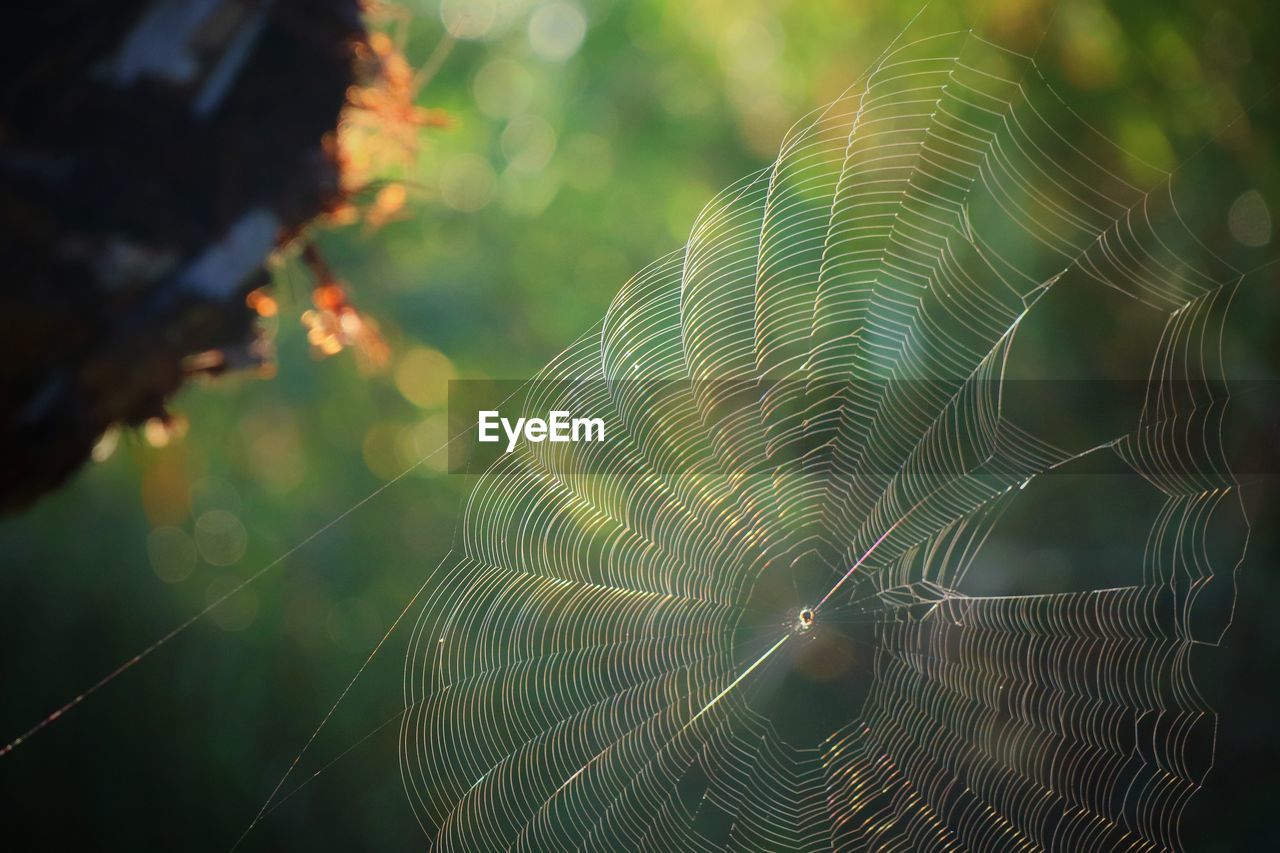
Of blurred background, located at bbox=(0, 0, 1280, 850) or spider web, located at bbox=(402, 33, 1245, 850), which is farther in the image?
blurred background, located at bbox=(0, 0, 1280, 850)

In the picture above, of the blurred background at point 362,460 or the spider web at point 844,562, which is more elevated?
the blurred background at point 362,460

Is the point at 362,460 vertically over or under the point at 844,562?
over

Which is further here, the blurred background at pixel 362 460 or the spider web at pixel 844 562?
the blurred background at pixel 362 460

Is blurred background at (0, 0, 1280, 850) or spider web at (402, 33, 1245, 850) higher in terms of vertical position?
blurred background at (0, 0, 1280, 850)

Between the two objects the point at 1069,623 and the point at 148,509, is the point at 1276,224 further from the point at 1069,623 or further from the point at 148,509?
the point at 148,509

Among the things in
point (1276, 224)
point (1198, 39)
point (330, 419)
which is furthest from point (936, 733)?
point (330, 419)
